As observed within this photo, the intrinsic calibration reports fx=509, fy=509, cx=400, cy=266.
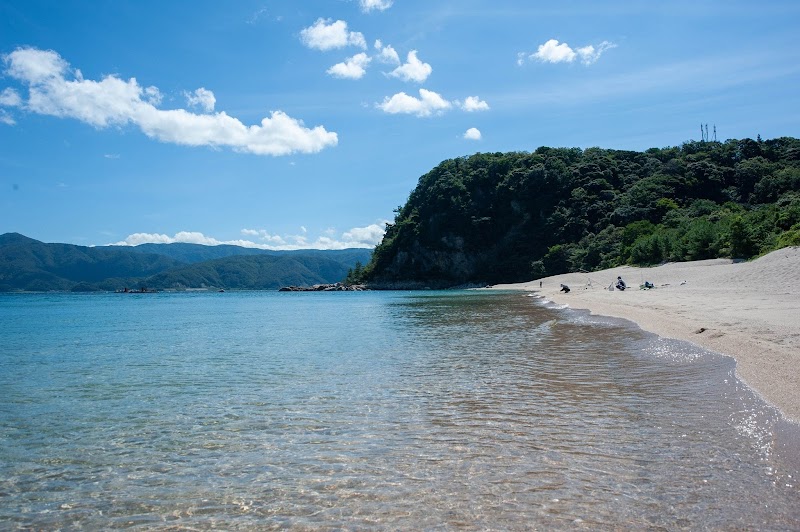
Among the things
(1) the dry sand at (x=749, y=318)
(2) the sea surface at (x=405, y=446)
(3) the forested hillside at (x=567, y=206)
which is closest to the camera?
(2) the sea surface at (x=405, y=446)

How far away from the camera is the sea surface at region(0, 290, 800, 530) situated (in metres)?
5.18

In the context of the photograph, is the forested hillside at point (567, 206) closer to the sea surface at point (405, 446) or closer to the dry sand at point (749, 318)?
the dry sand at point (749, 318)

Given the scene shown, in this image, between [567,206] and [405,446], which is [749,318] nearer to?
[405,446]

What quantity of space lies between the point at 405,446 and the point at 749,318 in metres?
13.8

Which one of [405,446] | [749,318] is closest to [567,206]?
[749,318]

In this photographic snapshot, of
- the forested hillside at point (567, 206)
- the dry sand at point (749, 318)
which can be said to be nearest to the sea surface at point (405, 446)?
the dry sand at point (749, 318)

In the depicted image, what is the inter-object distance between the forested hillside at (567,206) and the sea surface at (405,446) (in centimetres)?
5525

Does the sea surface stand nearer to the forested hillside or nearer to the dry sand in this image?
the dry sand

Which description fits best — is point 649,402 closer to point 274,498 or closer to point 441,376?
point 441,376

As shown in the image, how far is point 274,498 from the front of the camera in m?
5.66

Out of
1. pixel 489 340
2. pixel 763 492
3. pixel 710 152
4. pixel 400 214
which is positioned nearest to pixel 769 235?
pixel 489 340

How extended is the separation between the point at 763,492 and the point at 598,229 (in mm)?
107158

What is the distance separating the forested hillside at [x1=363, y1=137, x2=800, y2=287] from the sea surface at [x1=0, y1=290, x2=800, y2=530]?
5525 cm

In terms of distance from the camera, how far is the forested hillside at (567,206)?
88.2 m
